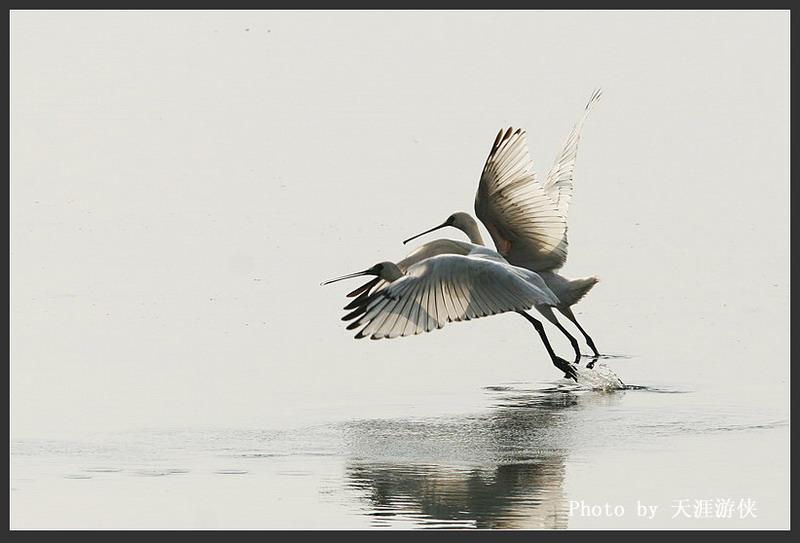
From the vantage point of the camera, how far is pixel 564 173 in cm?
1762

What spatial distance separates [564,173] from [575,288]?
1.78 meters

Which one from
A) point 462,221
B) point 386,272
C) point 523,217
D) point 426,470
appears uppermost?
point 462,221

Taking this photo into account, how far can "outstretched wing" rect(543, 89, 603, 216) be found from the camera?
1744 centimetres

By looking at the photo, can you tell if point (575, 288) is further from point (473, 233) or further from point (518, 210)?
point (473, 233)

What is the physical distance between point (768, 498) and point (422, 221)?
1561 cm

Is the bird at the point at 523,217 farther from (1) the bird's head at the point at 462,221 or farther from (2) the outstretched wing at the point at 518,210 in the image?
(1) the bird's head at the point at 462,221

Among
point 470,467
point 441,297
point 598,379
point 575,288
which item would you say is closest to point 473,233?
Answer: point 575,288

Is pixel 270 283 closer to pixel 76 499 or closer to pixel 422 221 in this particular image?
pixel 422 221

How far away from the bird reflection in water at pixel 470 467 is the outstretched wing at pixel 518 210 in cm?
242

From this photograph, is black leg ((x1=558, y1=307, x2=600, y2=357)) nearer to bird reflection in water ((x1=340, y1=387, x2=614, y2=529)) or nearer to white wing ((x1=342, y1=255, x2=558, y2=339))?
bird reflection in water ((x1=340, y1=387, x2=614, y2=529))

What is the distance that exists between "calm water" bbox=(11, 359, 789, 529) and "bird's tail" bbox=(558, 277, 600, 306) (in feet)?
8.18

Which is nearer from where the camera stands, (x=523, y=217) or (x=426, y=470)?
(x=426, y=470)

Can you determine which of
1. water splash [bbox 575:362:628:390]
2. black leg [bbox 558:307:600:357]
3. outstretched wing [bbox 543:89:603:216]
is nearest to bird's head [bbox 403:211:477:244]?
outstretched wing [bbox 543:89:603:216]

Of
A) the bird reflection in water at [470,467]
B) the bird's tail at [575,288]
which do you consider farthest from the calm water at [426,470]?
the bird's tail at [575,288]
